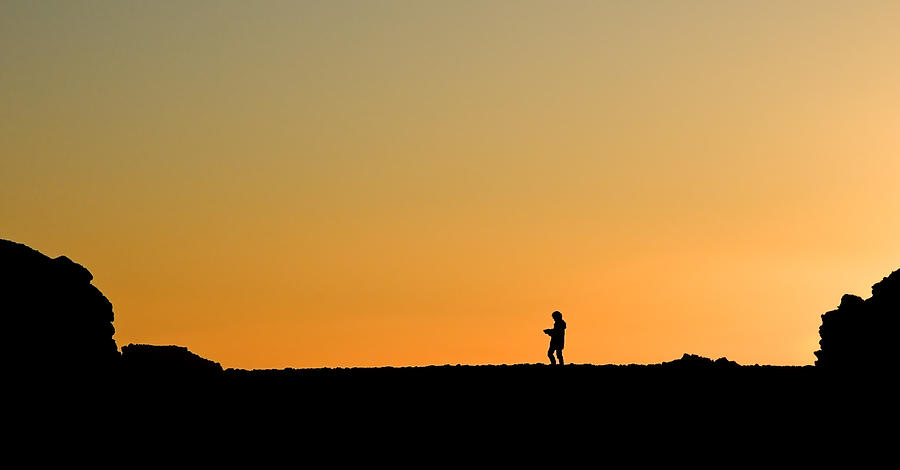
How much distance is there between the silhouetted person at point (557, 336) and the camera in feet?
163

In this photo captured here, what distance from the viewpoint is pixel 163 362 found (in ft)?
156

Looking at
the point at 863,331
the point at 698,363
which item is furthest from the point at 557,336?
the point at 863,331

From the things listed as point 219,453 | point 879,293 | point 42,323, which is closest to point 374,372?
point 219,453

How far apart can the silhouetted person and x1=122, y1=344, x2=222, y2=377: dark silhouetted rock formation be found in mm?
10611

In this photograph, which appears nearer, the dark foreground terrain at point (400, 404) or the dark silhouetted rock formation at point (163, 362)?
the dark foreground terrain at point (400, 404)

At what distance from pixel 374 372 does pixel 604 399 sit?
7.85 m

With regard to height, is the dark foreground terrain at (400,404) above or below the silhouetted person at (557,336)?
below

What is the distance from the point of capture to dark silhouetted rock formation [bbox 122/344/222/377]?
4709cm

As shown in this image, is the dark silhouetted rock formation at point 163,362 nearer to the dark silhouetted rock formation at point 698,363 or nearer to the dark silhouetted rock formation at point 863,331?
the dark silhouetted rock formation at point 698,363

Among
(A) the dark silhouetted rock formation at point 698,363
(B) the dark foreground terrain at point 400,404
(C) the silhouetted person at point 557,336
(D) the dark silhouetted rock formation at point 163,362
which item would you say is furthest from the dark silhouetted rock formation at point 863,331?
(D) the dark silhouetted rock formation at point 163,362

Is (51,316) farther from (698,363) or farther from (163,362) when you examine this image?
(698,363)

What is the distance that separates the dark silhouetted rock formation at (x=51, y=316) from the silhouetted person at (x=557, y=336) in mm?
13783

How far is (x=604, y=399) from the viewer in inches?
1826

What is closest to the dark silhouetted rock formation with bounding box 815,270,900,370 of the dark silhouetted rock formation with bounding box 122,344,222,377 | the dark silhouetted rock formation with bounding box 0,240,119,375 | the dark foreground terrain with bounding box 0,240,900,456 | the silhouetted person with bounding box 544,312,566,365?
the dark foreground terrain with bounding box 0,240,900,456
